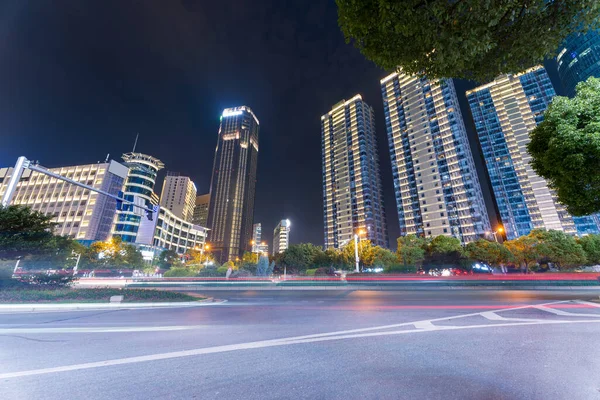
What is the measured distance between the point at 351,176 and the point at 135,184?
103m

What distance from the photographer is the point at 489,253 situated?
45438 millimetres

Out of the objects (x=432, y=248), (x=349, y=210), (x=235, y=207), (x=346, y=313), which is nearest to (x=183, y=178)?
(x=235, y=207)

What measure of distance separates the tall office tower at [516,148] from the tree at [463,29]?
128787 mm

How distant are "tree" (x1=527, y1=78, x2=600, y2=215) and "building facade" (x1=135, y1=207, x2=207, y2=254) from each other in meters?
88.4

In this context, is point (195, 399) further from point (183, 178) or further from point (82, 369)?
point (183, 178)

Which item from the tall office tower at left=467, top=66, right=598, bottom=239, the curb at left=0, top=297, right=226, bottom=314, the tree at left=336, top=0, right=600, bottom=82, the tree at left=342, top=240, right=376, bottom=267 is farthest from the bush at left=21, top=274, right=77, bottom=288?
the tall office tower at left=467, top=66, right=598, bottom=239

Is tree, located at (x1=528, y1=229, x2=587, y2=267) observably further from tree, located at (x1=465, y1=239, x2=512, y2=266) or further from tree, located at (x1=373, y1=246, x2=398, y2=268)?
tree, located at (x1=373, y1=246, x2=398, y2=268)

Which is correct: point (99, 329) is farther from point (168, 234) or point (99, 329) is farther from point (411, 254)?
point (168, 234)

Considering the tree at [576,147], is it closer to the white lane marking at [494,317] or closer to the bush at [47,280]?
the white lane marking at [494,317]

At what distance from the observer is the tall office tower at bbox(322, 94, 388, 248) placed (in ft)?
413

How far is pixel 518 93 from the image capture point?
11288cm

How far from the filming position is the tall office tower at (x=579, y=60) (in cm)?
8406

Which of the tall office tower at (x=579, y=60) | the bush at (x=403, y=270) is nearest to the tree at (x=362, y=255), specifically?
the bush at (x=403, y=270)

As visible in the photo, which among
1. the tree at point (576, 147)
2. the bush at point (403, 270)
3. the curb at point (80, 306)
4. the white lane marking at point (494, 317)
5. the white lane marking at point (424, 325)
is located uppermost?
the tree at point (576, 147)
